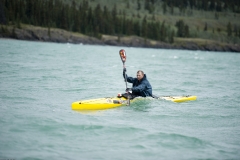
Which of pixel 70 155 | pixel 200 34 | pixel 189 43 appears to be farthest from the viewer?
pixel 200 34

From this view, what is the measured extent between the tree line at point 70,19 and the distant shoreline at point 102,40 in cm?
396

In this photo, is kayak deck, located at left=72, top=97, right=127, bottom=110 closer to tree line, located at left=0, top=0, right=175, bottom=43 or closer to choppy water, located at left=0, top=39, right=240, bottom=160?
choppy water, located at left=0, top=39, right=240, bottom=160

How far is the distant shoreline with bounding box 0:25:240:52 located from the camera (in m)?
116

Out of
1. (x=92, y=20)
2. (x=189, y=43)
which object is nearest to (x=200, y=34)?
(x=189, y=43)

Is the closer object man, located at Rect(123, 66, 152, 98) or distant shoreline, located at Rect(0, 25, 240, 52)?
man, located at Rect(123, 66, 152, 98)

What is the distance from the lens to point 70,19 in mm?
142250

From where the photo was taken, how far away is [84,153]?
10.1 m

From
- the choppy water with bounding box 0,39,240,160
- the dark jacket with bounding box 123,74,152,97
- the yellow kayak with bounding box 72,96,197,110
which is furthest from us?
the dark jacket with bounding box 123,74,152,97

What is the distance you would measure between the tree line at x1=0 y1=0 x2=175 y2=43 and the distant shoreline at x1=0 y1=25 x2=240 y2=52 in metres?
3.96

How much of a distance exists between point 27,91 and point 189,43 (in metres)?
148

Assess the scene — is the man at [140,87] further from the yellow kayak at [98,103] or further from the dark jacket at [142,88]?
the yellow kayak at [98,103]

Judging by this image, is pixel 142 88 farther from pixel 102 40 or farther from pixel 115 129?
pixel 102 40

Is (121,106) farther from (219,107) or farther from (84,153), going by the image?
(84,153)

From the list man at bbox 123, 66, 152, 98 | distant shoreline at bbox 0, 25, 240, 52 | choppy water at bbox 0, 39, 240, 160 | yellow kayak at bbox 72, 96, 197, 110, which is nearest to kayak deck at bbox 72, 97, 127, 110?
yellow kayak at bbox 72, 96, 197, 110
